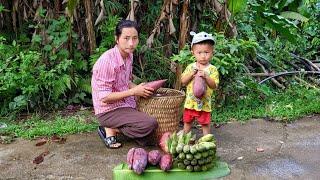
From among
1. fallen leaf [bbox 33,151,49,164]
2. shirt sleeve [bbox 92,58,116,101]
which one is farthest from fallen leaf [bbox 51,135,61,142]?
shirt sleeve [bbox 92,58,116,101]

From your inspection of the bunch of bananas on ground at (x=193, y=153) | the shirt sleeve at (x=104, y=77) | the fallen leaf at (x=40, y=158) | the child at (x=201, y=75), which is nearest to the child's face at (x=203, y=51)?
the child at (x=201, y=75)

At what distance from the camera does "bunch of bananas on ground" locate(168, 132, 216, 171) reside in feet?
11.8

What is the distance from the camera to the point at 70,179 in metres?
3.71

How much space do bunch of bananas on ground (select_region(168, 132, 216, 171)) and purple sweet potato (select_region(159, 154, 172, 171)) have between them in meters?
0.06

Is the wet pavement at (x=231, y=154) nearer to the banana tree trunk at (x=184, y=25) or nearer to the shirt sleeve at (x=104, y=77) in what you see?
the shirt sleeve at (x=104, y=77)

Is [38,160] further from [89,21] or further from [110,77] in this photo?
[89,21]

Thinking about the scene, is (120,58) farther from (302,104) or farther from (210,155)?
(302,104)

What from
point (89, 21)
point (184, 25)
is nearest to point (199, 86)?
point (184, 25)

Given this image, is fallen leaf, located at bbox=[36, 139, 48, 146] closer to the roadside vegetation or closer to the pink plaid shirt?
the roadside vegetation

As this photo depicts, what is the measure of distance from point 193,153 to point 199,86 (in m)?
0.58

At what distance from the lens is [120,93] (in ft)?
13.6

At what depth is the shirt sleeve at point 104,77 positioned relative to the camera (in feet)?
13.7

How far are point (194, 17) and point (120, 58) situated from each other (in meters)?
1.54

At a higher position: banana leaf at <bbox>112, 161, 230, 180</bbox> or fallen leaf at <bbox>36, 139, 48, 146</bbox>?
banana leaf at <bbox>112, 161, 230, 180</bbox>
